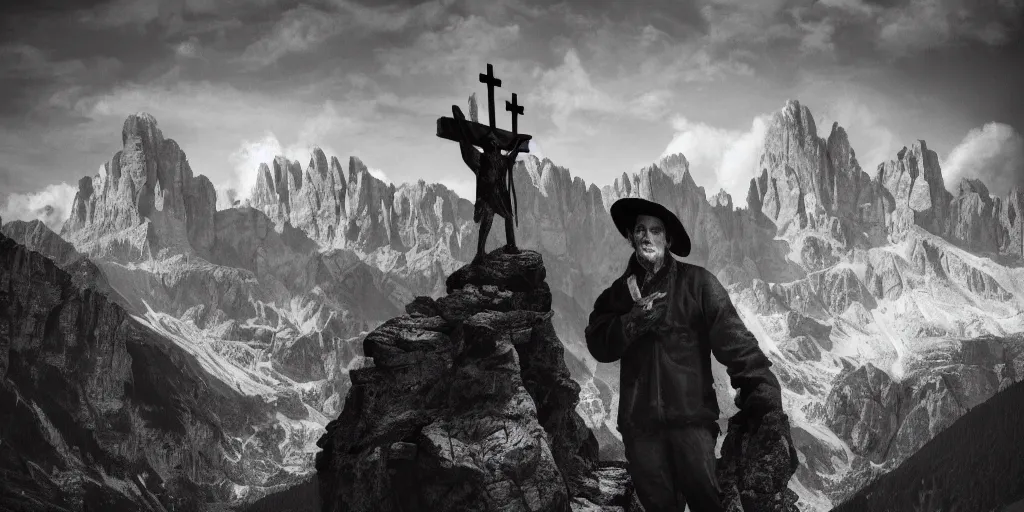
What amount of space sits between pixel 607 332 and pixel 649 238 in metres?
1.29

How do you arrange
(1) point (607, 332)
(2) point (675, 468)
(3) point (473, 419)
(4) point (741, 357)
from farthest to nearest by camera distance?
(3) point (473, 419) → (1) point (607, 332) → (2) point (675, 468) → (4) point (741, 357)

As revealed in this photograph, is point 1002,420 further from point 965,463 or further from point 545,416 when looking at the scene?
point 545,416

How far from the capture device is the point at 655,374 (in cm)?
1275

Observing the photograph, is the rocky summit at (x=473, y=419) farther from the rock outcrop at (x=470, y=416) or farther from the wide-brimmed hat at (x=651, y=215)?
the wide-brimmed hat at (x=651, y=215)

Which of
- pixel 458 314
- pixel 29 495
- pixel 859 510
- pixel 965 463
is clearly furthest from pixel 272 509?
pixel 458 314

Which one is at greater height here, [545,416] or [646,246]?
[646,246]

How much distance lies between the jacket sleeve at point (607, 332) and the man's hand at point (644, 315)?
99mm

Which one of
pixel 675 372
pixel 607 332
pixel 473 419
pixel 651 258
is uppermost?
pixel 651 258

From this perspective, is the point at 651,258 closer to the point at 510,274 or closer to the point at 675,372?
the point at 675,372

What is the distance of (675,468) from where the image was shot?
41.7 ft

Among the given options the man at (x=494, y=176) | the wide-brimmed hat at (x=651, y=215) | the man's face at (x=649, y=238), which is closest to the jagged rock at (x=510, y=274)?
the man at (x=494, y=176)

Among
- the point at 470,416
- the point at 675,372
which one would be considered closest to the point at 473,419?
the point at 470,416

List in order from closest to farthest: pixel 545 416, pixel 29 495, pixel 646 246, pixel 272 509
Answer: pixel 646 246, pixel 545 416, pixel 272 509, pixel 29 495

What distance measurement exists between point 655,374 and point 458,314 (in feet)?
27.9
